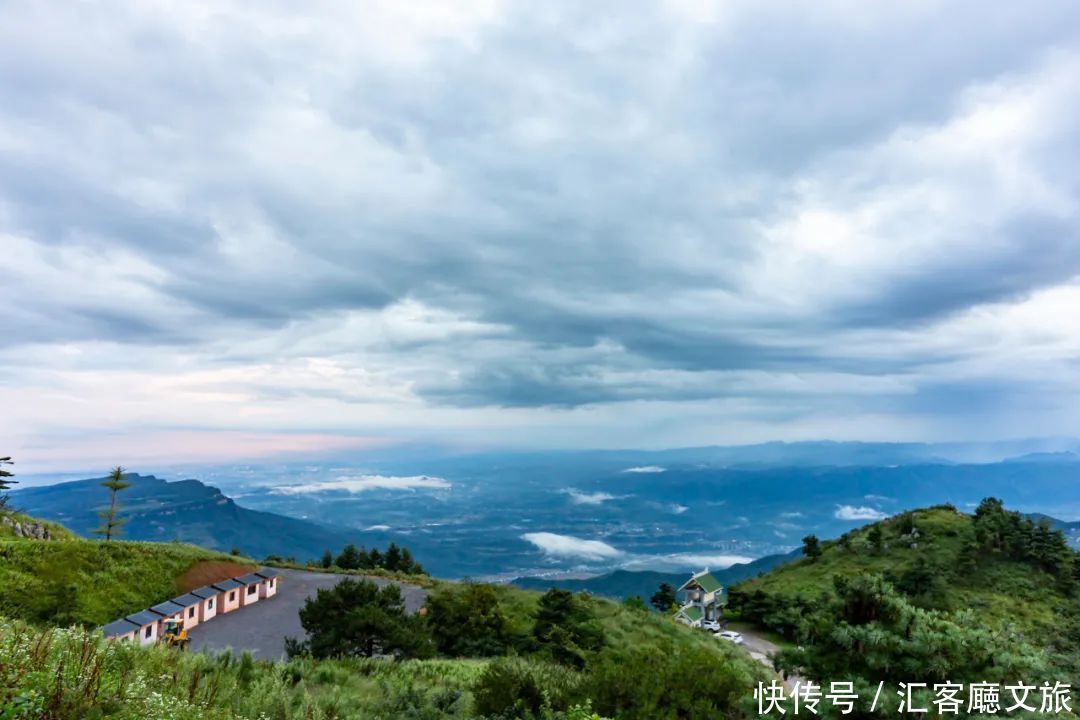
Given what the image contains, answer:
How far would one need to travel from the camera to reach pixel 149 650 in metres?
9.69

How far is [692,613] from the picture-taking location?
159 ft

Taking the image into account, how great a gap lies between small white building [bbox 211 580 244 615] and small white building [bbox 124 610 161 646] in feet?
18.3

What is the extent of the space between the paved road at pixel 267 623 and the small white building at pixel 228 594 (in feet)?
1.42

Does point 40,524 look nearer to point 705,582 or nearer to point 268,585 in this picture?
point 268,585

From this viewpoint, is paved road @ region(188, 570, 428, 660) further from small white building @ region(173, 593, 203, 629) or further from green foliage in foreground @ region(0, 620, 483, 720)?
green foliage in foreground @ region(0, 620, 483, 720)

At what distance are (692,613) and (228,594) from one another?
3502cm

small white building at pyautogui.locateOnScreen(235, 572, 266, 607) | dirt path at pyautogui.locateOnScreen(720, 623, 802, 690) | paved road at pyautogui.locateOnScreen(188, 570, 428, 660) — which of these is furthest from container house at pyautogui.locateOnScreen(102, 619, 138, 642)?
dirt path at pyautogui.locateOnScreen(720, 623, 802, 690)

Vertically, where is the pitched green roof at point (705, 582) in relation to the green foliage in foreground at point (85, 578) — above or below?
below

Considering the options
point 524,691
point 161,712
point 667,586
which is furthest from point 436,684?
point 667,586

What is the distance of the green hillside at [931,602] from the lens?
7766mm

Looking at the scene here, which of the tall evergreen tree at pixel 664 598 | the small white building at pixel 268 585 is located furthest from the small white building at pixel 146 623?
the tall evergreen tree at pixel 664 598

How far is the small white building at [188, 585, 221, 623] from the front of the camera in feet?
100

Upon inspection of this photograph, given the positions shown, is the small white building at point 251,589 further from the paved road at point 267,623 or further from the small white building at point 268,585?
the paved road at point 267,623

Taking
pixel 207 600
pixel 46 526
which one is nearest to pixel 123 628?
pixel 207 600
